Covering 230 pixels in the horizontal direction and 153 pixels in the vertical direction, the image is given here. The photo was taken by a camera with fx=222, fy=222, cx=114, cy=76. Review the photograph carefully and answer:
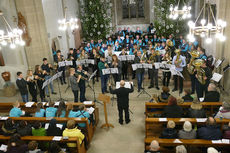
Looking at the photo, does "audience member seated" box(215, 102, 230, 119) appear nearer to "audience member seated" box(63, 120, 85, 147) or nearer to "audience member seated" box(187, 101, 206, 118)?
"audience member seated" box(187, 101, 206, 118)

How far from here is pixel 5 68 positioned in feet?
36.1

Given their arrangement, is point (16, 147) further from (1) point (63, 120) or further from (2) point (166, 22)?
(2) point (166, 22)

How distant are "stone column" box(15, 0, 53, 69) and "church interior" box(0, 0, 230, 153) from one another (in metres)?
0.04

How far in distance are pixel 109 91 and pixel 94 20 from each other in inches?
354

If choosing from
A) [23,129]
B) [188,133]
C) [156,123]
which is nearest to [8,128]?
[23,129]

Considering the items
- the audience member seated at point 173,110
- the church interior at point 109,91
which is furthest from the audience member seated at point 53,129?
the audience member seated at point 173,110

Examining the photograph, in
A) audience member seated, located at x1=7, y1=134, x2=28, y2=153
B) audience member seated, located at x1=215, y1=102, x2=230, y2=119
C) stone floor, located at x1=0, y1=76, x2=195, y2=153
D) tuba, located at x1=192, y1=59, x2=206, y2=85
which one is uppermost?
tuba, located at x1=192, y1=59, x2=206, y2=85

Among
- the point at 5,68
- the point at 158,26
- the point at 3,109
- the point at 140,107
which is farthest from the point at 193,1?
the point at 3,109

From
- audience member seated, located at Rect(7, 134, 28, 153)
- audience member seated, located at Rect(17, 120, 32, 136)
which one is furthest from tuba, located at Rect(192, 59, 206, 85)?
audience member seated, located at Rect(7, 134, 28, 153)

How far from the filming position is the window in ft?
63.6

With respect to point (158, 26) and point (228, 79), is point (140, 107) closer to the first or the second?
point (228, 79)

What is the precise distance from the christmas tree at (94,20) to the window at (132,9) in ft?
8.69

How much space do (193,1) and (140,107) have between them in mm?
11322

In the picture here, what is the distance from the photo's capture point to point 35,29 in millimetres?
10133
